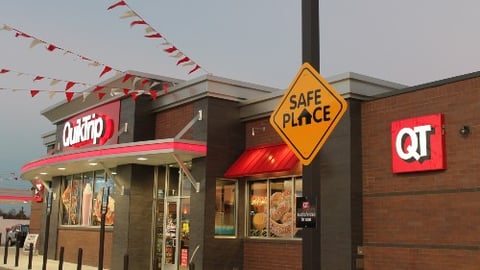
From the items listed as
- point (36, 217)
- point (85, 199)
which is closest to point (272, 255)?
point (85, 199)

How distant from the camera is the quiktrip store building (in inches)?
Answer: 477

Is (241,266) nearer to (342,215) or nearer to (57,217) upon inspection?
(342,215)

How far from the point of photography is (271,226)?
1603 cm

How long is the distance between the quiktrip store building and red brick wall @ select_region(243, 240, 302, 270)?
0.13ft

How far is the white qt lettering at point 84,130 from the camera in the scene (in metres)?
20.6

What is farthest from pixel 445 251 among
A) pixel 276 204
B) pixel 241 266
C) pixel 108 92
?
pixel 108 92

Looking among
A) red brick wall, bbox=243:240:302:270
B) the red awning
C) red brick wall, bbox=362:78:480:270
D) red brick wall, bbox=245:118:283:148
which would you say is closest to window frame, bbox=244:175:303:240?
red brick wall, bbox=243:240:302:270

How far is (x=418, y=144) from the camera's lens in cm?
1258

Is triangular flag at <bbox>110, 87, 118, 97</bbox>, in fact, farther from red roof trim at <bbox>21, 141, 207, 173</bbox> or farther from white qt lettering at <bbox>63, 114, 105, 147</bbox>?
red roof trim at <bbox>21, 141, 207, 173</bbox>

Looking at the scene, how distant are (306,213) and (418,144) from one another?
255 inches

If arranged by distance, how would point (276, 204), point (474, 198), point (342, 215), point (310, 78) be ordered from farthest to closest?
point (276, 204) < point (342, 215) < point (474, 198) < point (310, 78)

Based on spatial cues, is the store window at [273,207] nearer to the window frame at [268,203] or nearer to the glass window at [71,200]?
the window frame at [268,203]

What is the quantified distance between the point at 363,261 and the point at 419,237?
1.40m

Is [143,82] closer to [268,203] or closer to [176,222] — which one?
[176,222]
